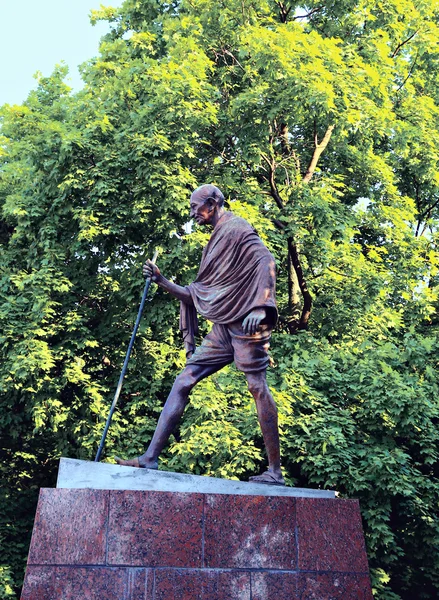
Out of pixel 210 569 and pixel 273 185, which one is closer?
pixel 210 569

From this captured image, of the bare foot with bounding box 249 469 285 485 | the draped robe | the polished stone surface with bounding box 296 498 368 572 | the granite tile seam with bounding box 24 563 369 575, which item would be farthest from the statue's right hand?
the granite tile seam with bounding box 24 563 369 575

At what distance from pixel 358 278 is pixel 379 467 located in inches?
165

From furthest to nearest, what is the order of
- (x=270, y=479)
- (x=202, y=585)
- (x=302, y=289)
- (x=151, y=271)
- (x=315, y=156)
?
(x=315, y=156), (x=302, y=289), (x=151, y=271), (x=270, y=479), (x=202, y=585)

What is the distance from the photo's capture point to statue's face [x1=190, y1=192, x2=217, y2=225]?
779cm

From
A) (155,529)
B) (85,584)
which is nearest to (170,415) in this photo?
(155,529)

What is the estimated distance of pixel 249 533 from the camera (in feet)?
21.3

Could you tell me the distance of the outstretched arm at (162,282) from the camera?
7.70 meters

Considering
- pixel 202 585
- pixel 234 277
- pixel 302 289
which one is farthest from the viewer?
pixel 302 289

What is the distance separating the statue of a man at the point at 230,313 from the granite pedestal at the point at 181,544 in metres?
0.49

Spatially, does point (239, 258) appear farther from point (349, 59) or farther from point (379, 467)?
point (349, 59)

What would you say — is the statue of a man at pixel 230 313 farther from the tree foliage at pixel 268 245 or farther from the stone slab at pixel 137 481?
the tree foliage at pixel 268 245

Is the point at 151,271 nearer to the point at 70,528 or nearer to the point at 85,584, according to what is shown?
the point at 70,528

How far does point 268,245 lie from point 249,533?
29.4ft

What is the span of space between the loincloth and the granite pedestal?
3.61 feet
